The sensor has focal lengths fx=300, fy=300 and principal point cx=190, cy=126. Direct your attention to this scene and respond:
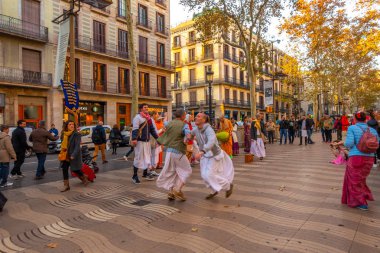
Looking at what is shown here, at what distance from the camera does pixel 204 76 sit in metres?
48.0

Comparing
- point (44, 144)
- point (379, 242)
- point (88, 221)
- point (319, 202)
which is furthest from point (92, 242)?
point (44, 144)

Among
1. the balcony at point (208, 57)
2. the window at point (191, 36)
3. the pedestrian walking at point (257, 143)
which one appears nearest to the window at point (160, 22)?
the balcony at point (208, 57)

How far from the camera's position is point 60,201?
612 cm

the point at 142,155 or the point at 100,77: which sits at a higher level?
the point at 100,77

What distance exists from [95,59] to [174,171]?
23970 millimetres

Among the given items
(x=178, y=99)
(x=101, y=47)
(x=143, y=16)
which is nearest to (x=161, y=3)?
(x=143, y=16)

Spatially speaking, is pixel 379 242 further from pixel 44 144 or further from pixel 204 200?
pixel 44 144

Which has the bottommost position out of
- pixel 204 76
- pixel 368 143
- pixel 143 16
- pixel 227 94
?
pixel 368 143

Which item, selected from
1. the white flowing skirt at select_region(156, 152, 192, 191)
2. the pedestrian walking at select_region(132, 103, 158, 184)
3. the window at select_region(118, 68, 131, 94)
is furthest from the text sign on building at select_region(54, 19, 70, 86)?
the window at select_region(118, 68, 131, 94)

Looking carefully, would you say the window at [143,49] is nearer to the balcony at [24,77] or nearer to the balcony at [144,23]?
the balcony at [144,23]

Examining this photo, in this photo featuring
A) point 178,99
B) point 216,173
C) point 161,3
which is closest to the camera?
point 216,173

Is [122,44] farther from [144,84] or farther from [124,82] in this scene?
[144,84]

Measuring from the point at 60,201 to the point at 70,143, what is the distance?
1519 mm

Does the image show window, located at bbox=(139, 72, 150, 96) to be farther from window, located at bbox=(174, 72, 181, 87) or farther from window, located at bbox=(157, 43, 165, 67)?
window, located at bbox=(174, 72, 181, 87)
